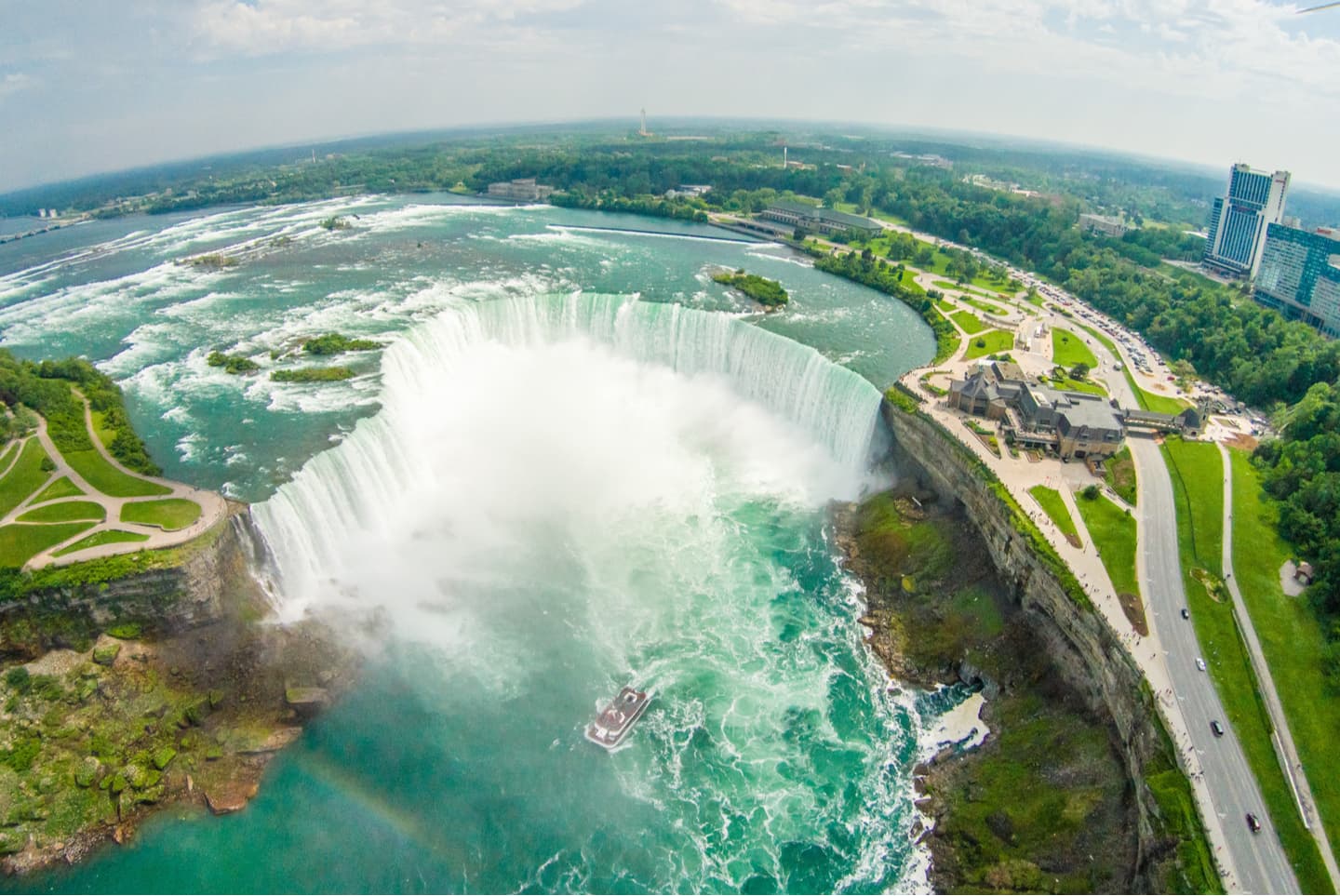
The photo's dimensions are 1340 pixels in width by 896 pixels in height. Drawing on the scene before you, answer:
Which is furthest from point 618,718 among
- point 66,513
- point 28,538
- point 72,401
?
point 72,401

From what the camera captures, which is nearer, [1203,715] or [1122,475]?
[1203,715]

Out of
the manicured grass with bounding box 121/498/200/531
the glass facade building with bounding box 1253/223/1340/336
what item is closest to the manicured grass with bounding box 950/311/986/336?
the glass facade building with bounding box 1253/223/1340/336

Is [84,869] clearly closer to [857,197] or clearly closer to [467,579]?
[467,579]

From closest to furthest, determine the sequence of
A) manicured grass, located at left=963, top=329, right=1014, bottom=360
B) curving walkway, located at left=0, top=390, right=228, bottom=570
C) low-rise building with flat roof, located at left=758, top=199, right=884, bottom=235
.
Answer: curving walkway, located at left=0, top=390, right=228, bottom=570
manicured grass, located at left=963, top=329, right=1014, bottom=360
low-rise building with flat roof, located at left=758, top=199, right=884, bottom=235

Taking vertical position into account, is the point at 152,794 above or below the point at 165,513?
below

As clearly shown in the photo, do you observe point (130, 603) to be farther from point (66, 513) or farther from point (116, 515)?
point (66, 513)

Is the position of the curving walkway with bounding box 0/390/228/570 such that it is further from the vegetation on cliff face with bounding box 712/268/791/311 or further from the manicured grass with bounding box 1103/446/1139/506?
the vegetation on cliff face with bounding box 712/268/791/311

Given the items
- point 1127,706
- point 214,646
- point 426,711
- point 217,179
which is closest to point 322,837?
point 426,711
